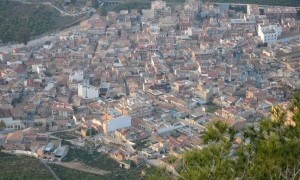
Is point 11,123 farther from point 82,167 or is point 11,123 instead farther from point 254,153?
point 254,153

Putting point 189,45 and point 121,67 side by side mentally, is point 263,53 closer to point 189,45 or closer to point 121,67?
point 189,45

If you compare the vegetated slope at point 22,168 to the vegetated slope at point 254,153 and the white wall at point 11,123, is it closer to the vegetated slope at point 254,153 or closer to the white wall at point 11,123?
the white wall at point 11,123

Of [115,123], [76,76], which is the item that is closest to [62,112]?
[115,123]

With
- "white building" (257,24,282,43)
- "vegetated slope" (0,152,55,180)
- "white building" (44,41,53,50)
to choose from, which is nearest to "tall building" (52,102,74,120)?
"vegetated slope" (0,152,55,180)

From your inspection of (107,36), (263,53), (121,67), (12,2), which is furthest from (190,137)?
(12,2)

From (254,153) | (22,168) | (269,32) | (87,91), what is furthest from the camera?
(269,32)

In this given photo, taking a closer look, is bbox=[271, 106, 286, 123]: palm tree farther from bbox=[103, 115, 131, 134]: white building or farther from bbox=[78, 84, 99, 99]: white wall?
bbox=[78, 84, 99, 99]: white wall
